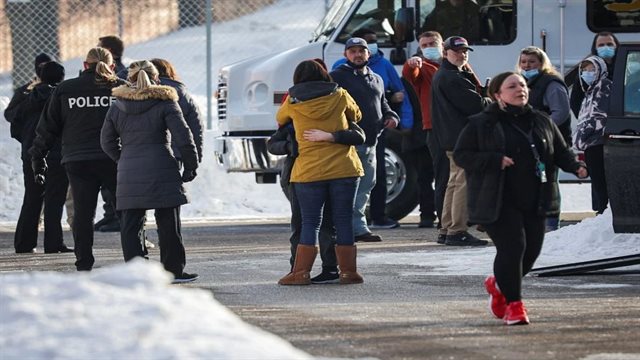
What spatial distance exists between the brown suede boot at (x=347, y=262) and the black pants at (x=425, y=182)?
5473mm

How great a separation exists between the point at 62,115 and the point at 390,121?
9.44 ft

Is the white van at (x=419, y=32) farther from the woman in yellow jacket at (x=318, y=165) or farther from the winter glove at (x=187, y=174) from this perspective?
the woman in yellow jacket at (x=318, y=165)

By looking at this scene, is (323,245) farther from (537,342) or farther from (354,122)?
(537,342)

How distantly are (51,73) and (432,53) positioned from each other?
11.4 ft

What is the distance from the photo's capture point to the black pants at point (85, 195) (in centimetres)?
1344

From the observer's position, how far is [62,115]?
1362cm

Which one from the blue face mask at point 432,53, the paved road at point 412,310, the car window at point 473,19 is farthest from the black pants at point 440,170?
the car window at point 473,19

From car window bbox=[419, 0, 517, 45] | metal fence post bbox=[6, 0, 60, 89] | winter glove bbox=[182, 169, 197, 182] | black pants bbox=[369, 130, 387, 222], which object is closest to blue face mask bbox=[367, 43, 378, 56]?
black pants bbox=[369, 130, 387, 222]

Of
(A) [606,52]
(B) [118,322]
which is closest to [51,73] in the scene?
(A) [606,52]

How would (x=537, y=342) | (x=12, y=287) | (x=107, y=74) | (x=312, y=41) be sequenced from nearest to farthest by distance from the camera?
1. (x=12, y=287)
2. (x=537, y=342)
3. (x=107, y=74)
4. (x=312, y=41)

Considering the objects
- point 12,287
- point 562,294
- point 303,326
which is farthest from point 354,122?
point 12,287

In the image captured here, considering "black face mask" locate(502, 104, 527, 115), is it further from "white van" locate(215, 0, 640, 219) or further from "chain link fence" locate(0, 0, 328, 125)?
"chain link fence" locate(0, 0, 328, 125)

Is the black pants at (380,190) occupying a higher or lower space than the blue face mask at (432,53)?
lower

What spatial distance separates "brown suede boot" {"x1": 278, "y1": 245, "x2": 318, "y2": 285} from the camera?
12148 mm
